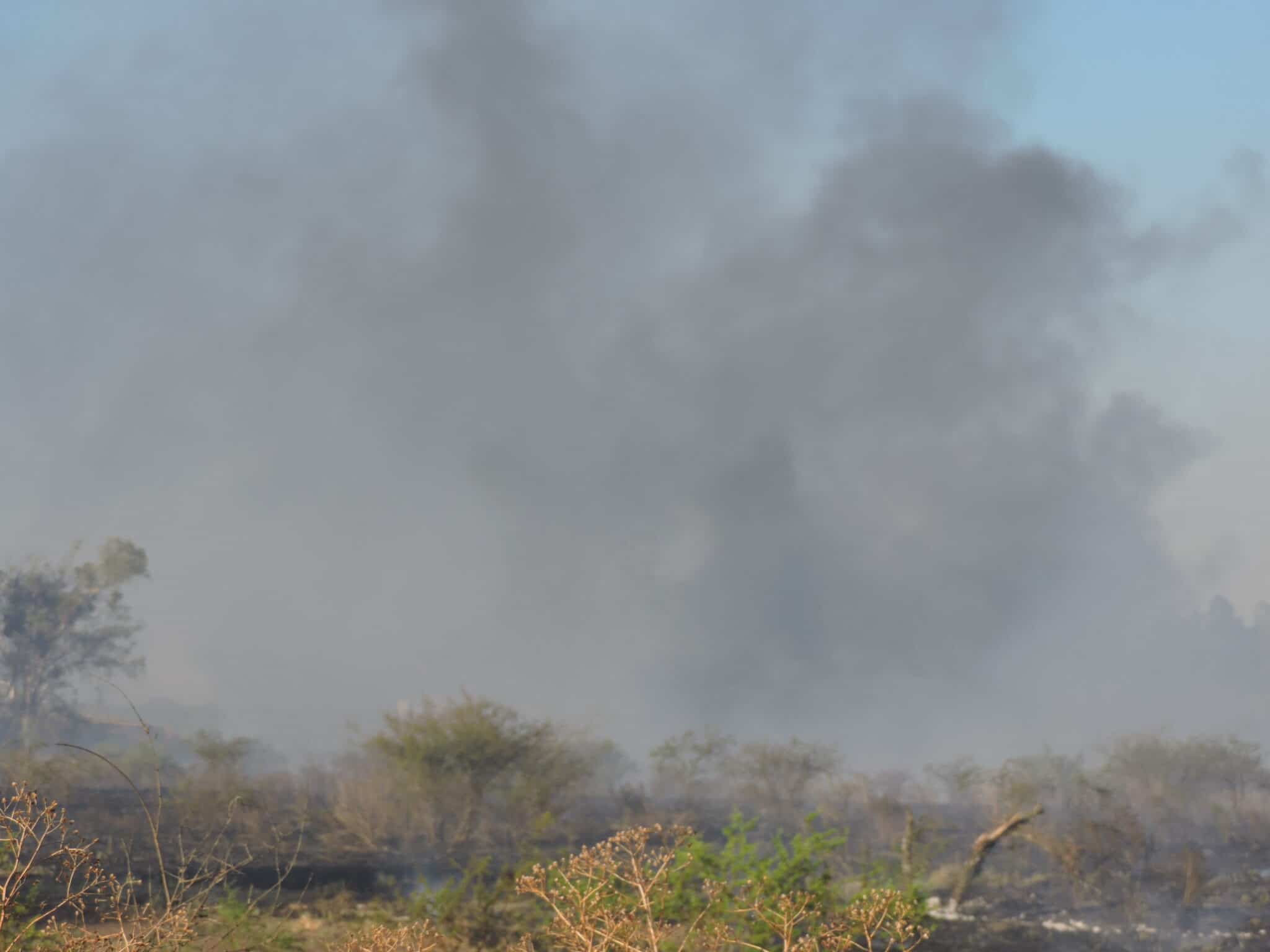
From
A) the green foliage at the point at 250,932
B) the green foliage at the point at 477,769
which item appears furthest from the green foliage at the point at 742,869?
the green foliage at the point at 477,769

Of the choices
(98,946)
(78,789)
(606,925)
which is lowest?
(78,789)

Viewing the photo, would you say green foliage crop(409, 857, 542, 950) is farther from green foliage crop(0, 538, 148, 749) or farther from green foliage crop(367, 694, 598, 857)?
green foliage crop(0, 538, 148, 749)

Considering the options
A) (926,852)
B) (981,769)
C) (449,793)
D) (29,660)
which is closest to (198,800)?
(449,793)

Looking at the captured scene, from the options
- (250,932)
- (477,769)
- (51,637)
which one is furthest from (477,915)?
(51,637)

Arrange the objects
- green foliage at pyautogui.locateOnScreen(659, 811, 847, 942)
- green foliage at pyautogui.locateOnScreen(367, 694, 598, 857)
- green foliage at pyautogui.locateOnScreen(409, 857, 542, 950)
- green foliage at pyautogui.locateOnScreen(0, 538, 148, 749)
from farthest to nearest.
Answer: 1. green foliage at pyautogui.locateOnScreen(0, 538, 148, 749)
2. green foliage at pyautogui.locateOnScreen(367, 694, 598, 857)
3. green foliage at pyautogui.locateOnScreen(409, 857, 542, 950)
4. green foliage at pyautogui.locateOnScreen(659, 811, 847, 942)

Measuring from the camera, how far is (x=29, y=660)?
6850 centimetres

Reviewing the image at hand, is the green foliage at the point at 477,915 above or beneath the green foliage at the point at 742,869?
beneath

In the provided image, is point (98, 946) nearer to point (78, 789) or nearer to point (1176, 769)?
point (78, 789)

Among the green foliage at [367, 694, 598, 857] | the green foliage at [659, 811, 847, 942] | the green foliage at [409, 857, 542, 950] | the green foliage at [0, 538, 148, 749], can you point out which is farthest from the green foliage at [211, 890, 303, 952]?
the green foliage at [0, 538, 148, 749]

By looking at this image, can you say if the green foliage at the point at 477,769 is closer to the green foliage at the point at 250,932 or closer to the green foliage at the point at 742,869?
the green foliage at the point at 250,932

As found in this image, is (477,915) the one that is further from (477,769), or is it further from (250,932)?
(477,769)

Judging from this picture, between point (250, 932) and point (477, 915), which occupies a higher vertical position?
point (477, 915)

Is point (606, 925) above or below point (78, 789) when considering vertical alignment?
above

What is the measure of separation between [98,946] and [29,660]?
251 feet
